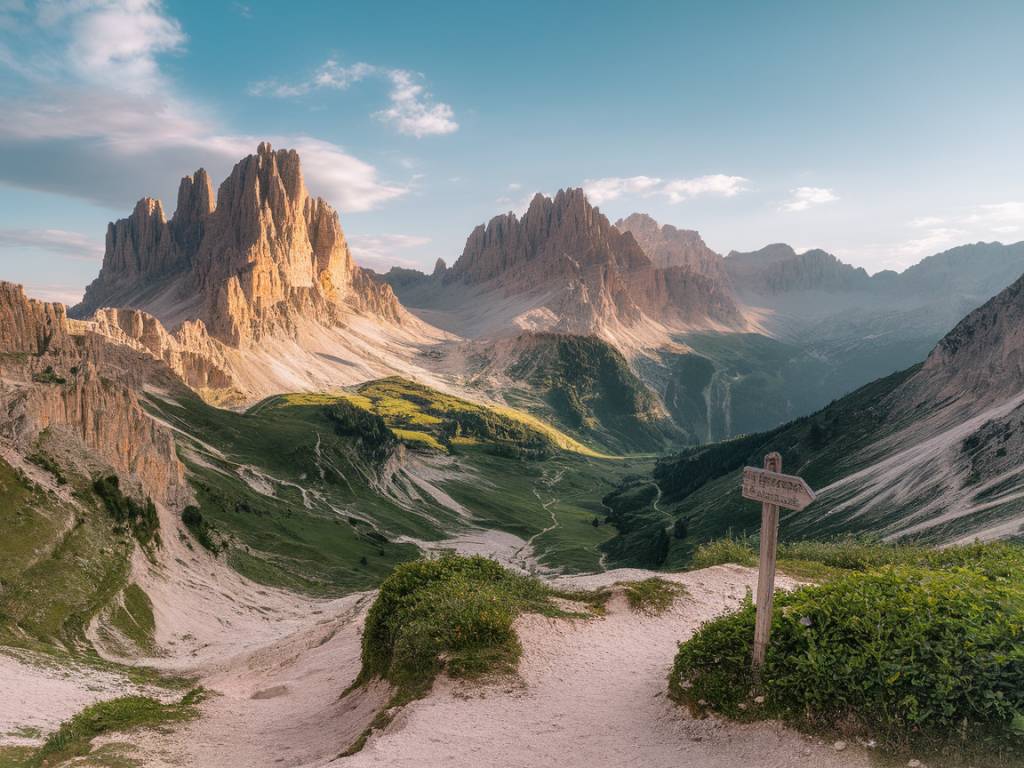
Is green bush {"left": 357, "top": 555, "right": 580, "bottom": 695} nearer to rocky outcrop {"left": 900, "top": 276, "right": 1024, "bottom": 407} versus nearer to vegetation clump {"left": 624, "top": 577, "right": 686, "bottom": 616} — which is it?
vegetation clump {"left": 624, "top": 577, "right": 686, "bottom": 616}

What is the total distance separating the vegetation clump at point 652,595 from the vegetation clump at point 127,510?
59.5 meters

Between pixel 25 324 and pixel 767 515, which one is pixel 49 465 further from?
pixel 767 515

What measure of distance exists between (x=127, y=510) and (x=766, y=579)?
7126 centimetres

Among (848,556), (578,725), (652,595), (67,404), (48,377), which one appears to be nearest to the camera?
(578,725)

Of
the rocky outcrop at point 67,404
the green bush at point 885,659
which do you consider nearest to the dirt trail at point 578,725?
the green bush at point 885,659

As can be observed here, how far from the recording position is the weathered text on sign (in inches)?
647

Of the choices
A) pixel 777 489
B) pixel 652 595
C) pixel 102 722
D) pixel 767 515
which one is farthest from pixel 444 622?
pixel 777 489

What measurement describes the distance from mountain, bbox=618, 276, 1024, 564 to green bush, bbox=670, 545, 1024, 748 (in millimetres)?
44589

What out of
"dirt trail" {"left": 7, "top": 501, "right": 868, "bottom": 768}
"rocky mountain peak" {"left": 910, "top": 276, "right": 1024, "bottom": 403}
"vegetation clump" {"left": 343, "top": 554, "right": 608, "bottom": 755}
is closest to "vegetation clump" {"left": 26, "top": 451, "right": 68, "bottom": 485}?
"dirt trail" {"left": 7, "top": 501, "right": 868, "bottom": 768}

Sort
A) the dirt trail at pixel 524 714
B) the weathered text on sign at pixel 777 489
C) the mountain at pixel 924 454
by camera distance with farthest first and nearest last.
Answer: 1. the mountain at pixel 924 454
2. the dirt trail at pixel 524 714
3. the weathered text on sign at pixel 777 489

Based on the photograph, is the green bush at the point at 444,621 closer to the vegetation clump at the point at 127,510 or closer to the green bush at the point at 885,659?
the green bush at the point at 885,659

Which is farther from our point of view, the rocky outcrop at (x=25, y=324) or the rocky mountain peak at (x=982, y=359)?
the rocky mountain peak at (x=982, y=359)

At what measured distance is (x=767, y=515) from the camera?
17.3m

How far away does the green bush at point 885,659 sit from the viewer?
14.1 meters
